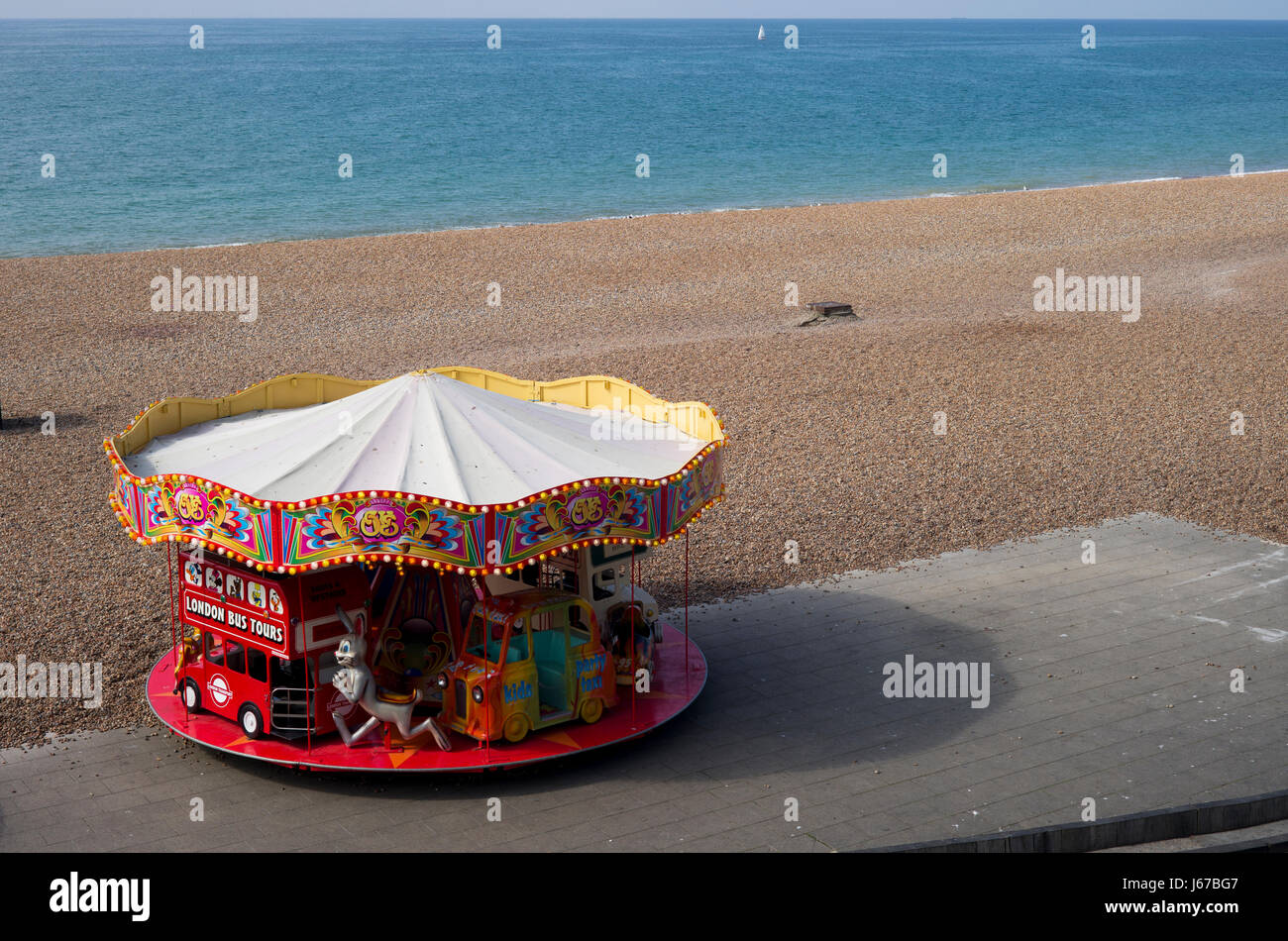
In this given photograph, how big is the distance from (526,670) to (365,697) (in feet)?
4.30

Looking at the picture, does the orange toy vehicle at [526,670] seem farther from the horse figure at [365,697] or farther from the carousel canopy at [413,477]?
the carousel canopy at [413,477]

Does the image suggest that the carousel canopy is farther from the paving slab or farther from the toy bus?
the paving slab

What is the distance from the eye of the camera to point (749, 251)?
3366 cm

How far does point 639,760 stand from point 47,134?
244 feet

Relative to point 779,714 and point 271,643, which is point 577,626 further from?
point 271,643

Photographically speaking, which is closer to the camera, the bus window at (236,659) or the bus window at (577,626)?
the bus window at (236,659)

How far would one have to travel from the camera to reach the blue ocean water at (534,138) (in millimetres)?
50812

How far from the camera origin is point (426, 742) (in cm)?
1105

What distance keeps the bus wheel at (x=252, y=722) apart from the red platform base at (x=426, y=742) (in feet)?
0.17

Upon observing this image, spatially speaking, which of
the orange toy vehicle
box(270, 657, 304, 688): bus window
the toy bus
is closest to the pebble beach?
the toy bus

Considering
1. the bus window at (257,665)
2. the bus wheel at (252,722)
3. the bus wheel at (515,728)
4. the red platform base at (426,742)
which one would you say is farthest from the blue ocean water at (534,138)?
the bus wheel at (515,728)

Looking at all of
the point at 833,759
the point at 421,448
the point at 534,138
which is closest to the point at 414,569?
the point at 421,448

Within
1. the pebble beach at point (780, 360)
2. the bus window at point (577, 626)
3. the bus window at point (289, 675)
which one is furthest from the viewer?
the pebble beach at point (780, 360)
